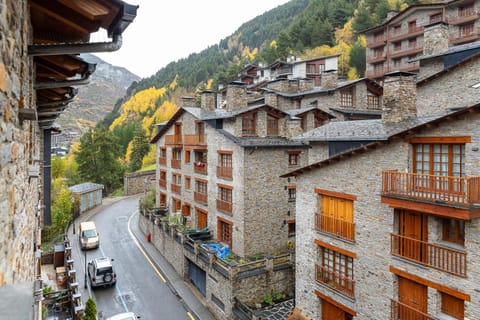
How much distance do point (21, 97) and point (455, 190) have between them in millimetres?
12599

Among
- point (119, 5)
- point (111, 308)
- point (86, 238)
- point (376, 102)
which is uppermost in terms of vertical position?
point (376, 102)

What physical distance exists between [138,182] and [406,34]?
4370 centimetres

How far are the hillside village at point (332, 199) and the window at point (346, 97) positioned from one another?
0.40ft

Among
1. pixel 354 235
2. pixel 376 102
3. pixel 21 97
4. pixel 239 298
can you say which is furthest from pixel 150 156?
pixel 21 97

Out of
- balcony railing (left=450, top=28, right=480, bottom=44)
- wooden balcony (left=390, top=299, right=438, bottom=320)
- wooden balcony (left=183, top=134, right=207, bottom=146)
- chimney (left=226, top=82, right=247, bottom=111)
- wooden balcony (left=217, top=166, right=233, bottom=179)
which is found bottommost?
wooden balcony (left=390, top=299, right=438, bottom=320)

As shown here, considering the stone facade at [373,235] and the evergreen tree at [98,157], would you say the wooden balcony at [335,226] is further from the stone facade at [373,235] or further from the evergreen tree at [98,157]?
the evergreen tree at [98,157]

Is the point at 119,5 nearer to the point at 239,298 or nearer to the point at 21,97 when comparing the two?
the point at 21,97

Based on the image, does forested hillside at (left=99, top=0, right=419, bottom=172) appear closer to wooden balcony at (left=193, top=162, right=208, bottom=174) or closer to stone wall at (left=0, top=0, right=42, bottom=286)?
wooden balcony at (left=193, top=162, right=208, bottom=174)

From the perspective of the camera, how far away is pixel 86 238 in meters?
30.4

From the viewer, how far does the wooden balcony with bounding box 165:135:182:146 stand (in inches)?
1273

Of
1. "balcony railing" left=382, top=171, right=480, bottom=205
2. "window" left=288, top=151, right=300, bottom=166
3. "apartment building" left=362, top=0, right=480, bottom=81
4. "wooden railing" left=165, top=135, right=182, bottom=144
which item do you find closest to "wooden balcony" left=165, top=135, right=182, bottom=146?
"wooden railing" left=165, top=135, right=182, bottom=144

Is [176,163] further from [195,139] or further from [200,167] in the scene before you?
[195,139]

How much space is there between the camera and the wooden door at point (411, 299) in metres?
12.7

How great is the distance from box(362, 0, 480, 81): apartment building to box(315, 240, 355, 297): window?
27.6 m
